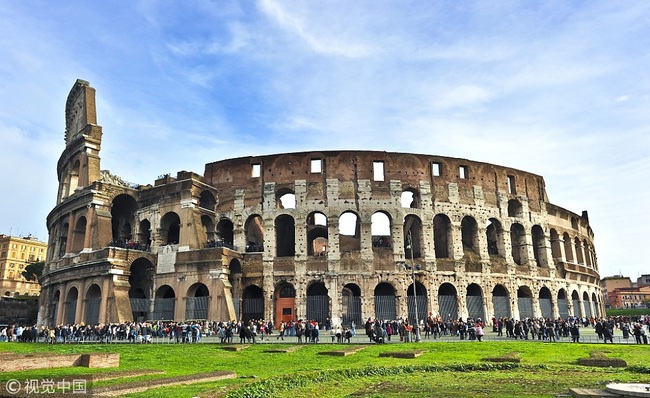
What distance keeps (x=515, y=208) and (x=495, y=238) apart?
274 cm

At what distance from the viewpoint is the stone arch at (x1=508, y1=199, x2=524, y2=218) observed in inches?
1390

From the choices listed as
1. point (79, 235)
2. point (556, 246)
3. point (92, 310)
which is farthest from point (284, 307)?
point (556, 246)

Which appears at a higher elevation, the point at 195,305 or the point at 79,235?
the point at 79,235

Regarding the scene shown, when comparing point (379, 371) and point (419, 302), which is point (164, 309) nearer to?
point (419, 302)

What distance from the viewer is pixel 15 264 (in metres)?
77.5

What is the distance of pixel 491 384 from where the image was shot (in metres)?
9.70

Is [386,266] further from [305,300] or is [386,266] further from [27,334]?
[27,334]

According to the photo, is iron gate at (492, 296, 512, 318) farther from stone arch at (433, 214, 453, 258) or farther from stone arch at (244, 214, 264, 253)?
stone arch at (244, 214, 264, 253)

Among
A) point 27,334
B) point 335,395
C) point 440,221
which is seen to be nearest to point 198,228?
point 27,334

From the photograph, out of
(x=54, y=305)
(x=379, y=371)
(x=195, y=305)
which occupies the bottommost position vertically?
(x=379, y=371)

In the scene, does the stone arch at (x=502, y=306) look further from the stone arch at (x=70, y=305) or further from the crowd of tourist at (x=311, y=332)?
the stone arch at (x=70, y=305)

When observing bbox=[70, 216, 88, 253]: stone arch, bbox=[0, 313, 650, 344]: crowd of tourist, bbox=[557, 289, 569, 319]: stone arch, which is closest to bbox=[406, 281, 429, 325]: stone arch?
bbox=[0, 313, 650, 344]: crowd of tourist

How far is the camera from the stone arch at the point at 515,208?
35316 mm

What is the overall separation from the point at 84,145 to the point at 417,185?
76.2 feet
